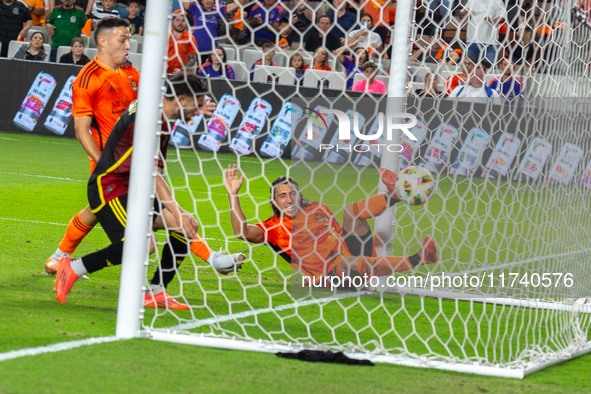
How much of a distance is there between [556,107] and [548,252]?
850 millimetres

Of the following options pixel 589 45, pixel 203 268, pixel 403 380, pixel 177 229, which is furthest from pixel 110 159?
pixel 589 45

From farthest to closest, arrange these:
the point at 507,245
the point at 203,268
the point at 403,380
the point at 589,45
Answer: the point at 203,268, the point at 507,245, the point at 589,45, the point at 403,380

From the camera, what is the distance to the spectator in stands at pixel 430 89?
17.5ft

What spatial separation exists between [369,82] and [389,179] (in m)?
0.59

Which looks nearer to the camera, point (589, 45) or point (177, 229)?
point (177, 229)

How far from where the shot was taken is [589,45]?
4402 millimetres

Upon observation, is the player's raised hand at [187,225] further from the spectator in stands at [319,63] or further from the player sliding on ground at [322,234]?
the spectator in stands at [319,63]

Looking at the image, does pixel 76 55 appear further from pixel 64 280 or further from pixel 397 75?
pixel 64 280

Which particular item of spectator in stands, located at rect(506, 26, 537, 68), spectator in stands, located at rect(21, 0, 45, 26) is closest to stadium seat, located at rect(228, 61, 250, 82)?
spectator in stands, located at rect(506, 26, 537, 68)

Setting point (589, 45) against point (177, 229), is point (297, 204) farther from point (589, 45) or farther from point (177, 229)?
point (589, 45)

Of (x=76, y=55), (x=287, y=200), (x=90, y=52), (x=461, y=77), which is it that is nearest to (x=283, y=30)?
(x=287, y=200)

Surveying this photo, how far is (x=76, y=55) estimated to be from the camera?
41.4 ft

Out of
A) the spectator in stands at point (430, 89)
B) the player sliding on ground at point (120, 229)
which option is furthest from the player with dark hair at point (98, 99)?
the spectator in stands at point (430, 89)

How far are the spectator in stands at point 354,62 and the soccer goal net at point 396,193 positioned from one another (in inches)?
0.4
